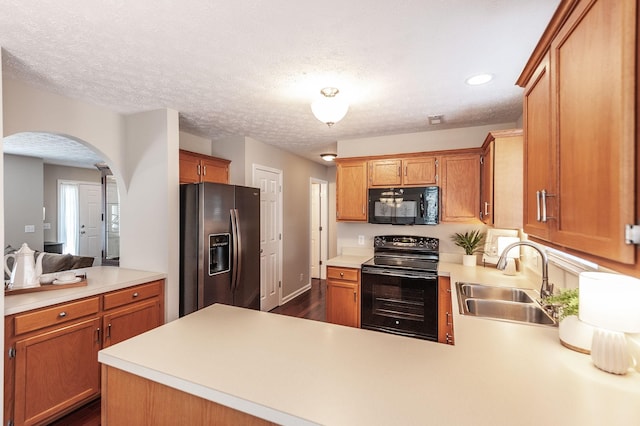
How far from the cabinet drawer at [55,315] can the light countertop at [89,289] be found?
0.04m

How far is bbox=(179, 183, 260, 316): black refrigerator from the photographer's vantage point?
2781 mm

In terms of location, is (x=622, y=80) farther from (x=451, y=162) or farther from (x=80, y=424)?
(x=80, y=424)

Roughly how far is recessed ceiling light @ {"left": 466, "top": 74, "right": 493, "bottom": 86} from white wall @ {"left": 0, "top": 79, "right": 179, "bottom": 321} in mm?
2542

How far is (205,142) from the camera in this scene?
3971mm

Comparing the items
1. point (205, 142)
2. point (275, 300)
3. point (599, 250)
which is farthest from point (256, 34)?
point (275, 300)

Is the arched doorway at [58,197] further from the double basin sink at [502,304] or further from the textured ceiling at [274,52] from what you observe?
the double basin sink at [502,304]

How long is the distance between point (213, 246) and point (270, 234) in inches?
61.4

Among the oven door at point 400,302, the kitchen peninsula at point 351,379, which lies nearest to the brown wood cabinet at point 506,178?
the oven door at point 400,302

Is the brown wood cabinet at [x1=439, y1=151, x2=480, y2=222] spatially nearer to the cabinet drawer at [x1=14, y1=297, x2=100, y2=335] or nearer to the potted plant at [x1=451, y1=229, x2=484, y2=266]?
the potted plant at [x1=451, y1=229, x2=484, y2=266]

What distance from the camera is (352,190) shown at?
3.72 meters

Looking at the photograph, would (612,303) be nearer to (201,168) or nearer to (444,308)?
(444,308)

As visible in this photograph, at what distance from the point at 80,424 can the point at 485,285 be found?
10.2 ft

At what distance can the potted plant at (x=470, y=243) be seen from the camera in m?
3.18

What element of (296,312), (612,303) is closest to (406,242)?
(296,312)
